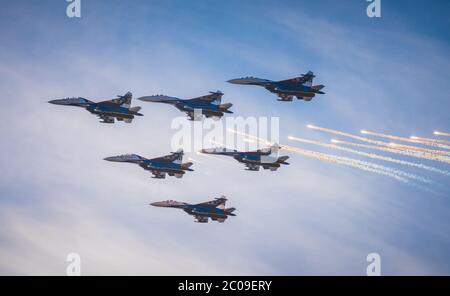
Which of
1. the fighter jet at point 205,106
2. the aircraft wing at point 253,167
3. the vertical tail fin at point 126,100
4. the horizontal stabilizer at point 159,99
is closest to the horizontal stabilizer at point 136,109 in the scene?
the vertical tail fin at point 126,100

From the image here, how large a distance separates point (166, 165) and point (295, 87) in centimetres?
3416

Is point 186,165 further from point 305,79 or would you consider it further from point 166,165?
point 305,79

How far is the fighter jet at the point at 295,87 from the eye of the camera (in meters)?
188

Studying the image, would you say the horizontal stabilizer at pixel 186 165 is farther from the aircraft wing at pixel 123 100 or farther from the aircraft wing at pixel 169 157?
the aircraft wing at pixel 123 100

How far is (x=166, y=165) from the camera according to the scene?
195250 millimetres

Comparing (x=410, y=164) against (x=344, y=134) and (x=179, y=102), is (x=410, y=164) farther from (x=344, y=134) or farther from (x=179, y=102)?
(x=179, y=102)

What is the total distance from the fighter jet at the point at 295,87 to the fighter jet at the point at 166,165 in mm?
21788

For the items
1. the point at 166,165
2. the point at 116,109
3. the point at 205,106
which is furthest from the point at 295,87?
the point at 116,109

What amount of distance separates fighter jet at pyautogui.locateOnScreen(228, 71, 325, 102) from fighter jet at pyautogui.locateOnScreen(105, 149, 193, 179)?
21788 millimetres

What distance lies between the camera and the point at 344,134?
623 ft
